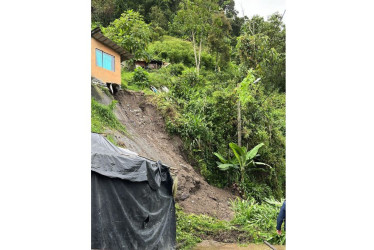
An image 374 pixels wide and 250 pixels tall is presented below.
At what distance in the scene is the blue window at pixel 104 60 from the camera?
17.1 feet

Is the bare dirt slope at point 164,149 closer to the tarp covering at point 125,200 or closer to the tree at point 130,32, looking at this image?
the tree at point 130,32

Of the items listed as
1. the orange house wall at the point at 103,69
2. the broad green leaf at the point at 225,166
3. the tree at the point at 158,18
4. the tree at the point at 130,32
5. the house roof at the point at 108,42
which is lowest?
the broad green leaf at the point at 225,166

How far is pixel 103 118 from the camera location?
5.42 m

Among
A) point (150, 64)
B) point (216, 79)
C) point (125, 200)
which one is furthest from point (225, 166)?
point (125, 200)

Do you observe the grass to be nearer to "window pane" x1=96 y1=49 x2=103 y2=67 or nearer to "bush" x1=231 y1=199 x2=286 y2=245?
"bush" x1=231 y1=199 x2=286 y2=245

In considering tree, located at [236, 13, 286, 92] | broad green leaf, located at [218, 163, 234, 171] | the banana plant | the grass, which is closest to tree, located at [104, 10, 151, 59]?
tree, located at [236, 13, 286, 92]

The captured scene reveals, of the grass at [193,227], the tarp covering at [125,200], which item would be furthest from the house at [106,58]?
the grass at [193,227]

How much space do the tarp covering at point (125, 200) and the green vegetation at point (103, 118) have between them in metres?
1.96
